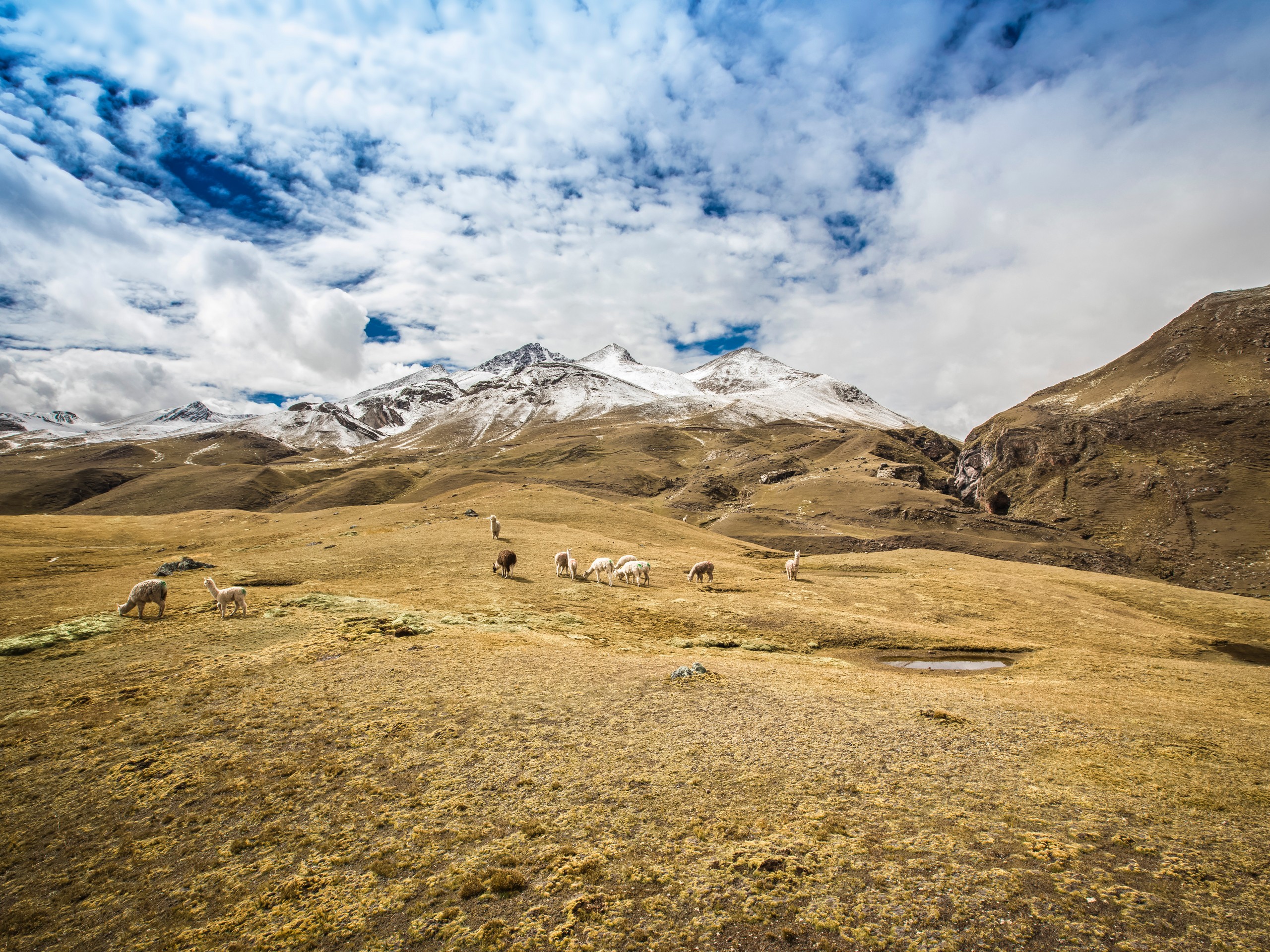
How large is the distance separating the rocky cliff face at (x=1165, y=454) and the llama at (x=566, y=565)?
109 metres

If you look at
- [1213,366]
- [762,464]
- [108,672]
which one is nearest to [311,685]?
[108,672]

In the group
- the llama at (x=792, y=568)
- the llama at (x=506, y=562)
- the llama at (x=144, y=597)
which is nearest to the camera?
the llama at (x=144, y=597)

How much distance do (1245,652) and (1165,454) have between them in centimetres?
11173

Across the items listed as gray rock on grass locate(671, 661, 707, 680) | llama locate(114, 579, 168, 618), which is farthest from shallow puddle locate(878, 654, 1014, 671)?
llama locate(114, 579, 168, 618)

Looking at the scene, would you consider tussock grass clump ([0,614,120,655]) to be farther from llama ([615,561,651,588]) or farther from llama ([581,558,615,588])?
llama ([615,561,651,588])

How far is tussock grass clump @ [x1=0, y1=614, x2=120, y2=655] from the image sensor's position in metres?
15.8

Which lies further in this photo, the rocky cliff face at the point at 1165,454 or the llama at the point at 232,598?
the rocky cliff face at the point at 1165,454

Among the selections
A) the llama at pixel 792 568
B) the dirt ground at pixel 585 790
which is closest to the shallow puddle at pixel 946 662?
the dirt ground at pixel 585 790

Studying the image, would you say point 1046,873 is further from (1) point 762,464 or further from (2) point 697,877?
(1) point 762,464

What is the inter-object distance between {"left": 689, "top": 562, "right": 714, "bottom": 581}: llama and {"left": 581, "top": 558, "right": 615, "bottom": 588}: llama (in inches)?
221

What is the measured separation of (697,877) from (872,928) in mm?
2343

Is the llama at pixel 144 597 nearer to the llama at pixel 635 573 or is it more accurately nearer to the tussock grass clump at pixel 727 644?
the tussock grass clump at pixel 727 644

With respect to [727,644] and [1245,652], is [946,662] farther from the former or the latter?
[1245,652]

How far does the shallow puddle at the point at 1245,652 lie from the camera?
29.5 m
